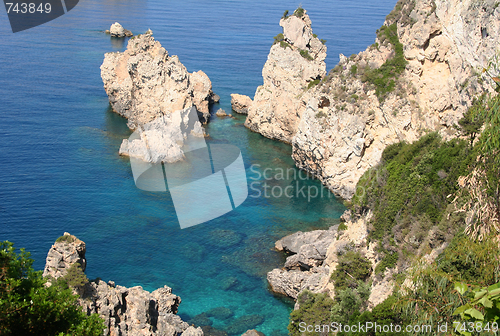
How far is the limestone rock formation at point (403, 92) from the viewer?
138 ft

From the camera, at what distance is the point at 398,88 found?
172ft

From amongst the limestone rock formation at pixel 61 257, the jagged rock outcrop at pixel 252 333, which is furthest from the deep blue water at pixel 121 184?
the limestone rock formation at pixel 61 257

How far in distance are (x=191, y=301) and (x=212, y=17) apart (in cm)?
12394

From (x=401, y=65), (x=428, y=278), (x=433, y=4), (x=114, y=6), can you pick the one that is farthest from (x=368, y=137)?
(x=114, y=6)

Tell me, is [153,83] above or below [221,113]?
above

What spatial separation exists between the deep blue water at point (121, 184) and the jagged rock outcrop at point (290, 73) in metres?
3.99

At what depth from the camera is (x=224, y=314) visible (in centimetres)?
3825

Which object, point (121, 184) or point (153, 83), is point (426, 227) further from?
point (153, 83)

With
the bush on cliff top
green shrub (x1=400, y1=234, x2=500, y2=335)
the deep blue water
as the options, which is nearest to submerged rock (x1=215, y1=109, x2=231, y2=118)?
the deep blue water

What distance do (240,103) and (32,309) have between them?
72.4 meters

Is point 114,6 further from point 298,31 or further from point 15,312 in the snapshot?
point 15,312

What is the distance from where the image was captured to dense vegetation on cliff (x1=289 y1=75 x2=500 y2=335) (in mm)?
15227

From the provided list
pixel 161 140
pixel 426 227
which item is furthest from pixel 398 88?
pixel 161 140

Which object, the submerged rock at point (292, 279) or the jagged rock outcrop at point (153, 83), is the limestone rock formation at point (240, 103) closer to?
the jagged rock outcrop at point (153, 83)
